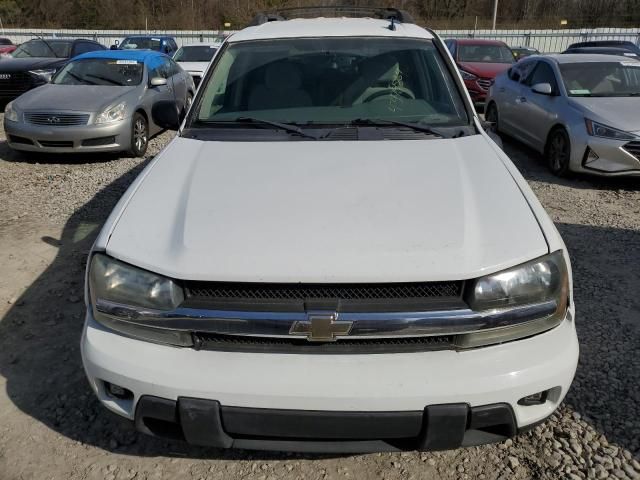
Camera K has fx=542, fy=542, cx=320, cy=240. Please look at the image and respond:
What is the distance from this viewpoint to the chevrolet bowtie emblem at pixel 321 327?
1902 mm

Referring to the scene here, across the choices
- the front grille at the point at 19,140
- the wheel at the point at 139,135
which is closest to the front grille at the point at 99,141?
the wheel at the point at 139,135

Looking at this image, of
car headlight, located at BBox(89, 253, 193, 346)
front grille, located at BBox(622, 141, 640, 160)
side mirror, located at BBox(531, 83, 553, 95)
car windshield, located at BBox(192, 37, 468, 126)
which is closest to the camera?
car headlight, located at BBox(89, 253, 193, 346)

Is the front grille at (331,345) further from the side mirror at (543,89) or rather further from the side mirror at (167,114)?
the side mirror at (543,89)

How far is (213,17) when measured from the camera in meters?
45.9

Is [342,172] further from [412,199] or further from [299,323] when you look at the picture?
[299,323]

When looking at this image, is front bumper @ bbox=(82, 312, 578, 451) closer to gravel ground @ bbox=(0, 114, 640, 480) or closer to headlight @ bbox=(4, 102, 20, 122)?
gravel ground @ bbox=(0, 114, 640, 480)

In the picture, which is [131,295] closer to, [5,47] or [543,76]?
[543,76]

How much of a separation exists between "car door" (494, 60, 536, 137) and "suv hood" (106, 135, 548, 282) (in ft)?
20.3

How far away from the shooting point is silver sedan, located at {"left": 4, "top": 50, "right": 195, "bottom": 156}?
734cm

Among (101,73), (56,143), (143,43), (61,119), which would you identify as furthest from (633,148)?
(143,43)

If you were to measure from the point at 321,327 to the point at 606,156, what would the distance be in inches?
223

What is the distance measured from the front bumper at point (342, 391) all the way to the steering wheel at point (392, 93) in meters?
1.83

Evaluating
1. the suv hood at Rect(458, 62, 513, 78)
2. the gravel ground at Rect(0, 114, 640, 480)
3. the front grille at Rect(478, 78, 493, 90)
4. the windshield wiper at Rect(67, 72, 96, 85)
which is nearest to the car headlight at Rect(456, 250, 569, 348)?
the gravel ground at Rect(0, 114, 640, 480)

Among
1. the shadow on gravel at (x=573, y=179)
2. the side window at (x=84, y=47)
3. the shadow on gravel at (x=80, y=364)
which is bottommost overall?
the shadow on gravel at (x=573, y=179)
